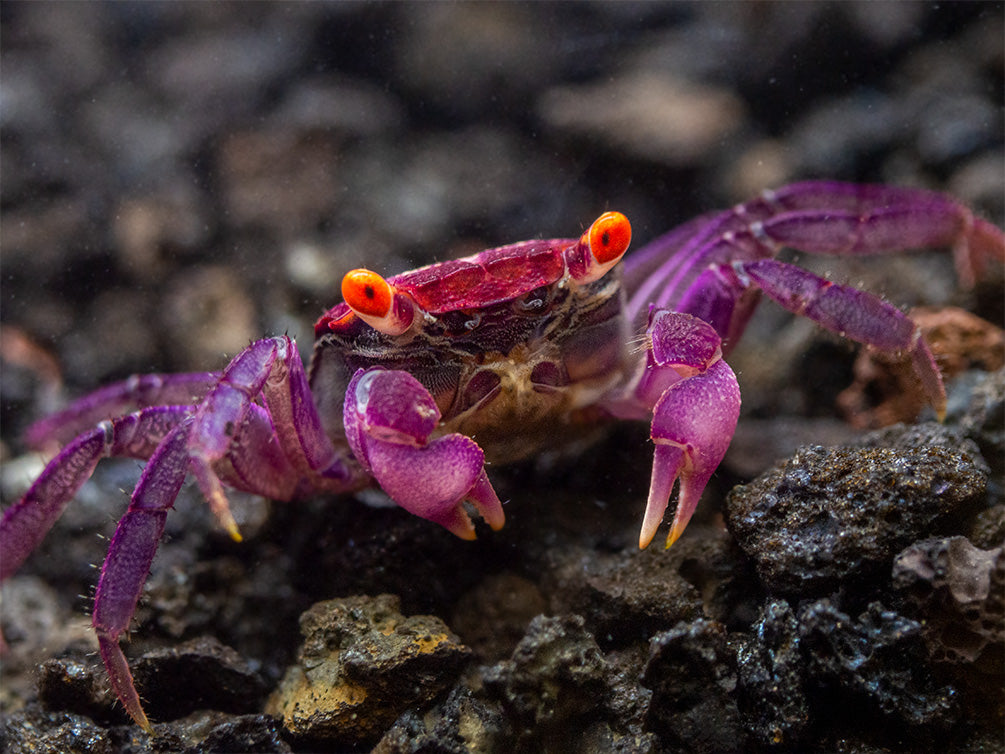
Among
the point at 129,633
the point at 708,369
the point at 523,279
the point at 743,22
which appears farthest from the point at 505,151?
the point at 129,633

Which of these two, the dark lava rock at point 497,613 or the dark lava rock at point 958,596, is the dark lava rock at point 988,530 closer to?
the dark lava rock at point 958,596

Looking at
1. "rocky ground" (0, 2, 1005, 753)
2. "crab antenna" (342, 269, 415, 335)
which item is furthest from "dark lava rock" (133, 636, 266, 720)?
"crab antenna" (342, 269, 415, 335)

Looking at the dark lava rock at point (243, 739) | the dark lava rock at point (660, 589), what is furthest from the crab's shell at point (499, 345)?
the dark lava rock at point (243, 739)

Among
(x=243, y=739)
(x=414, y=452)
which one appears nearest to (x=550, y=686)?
(x=414, y=452)

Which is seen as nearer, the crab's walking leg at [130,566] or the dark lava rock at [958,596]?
the dark lava rock at [958,596]

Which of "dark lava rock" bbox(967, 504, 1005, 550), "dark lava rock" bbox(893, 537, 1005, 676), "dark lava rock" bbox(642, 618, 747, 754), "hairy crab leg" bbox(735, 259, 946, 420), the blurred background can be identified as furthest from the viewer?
the blurred background

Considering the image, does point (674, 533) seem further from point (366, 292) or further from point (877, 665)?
point (366, 292)

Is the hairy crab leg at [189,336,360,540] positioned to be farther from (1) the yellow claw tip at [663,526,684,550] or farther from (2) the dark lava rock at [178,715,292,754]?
(1) the yellow claw tip at [663,526,684,550]
